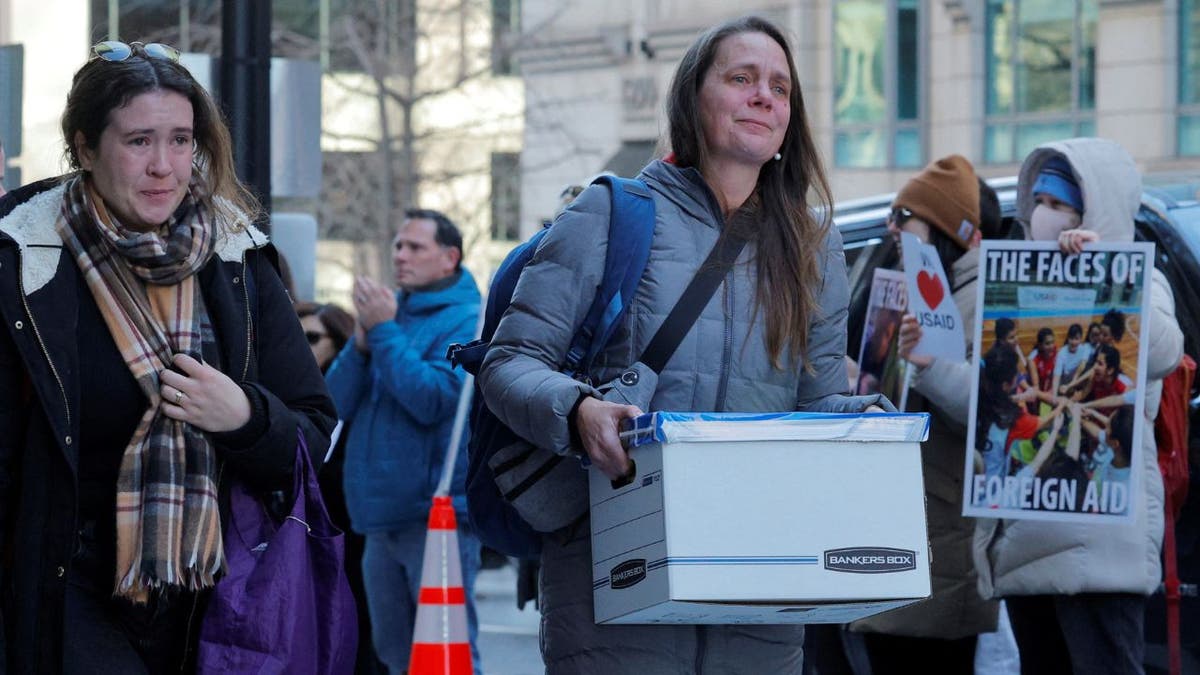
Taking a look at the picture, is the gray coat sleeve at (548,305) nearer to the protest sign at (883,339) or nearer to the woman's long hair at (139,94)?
the woman's long hair at (139,94)

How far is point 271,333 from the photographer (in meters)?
3.99

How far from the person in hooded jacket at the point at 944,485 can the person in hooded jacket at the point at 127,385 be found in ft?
8.52

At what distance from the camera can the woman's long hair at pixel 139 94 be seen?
3826 mm

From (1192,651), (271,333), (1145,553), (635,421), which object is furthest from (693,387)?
(1192,651)

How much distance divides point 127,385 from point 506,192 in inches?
1041

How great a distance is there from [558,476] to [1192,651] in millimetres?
2925

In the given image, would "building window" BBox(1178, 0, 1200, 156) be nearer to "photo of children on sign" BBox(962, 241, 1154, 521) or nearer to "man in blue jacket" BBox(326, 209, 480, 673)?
"man in blue jacket" BBox(326, 209, 480, 673)

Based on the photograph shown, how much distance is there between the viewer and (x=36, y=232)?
3.68 metres

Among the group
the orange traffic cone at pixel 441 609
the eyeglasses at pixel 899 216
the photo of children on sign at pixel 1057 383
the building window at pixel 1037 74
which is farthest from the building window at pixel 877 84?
the photo of children on sign at pixel 1057 383

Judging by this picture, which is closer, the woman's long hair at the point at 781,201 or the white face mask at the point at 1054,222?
the woman's long hair at the point at 781,201

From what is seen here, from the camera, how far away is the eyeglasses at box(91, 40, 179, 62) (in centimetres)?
383

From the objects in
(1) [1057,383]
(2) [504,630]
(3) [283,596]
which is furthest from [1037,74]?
(3) [283,596]

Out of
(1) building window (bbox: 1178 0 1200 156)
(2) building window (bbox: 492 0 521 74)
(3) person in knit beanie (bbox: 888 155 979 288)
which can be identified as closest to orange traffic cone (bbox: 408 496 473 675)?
(3) person in knit beanie (bbox: 888 155 979 288)

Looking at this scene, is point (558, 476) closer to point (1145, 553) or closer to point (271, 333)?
point (271, 333)
